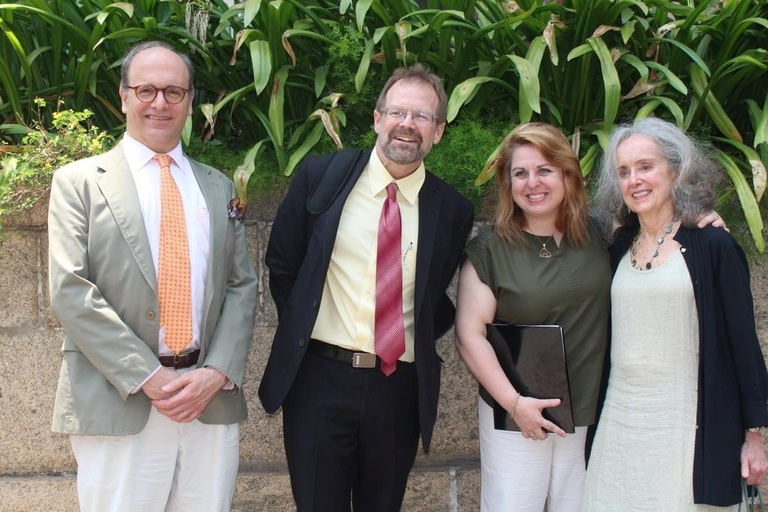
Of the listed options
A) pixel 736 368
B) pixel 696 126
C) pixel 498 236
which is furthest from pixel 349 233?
pixel 696 126

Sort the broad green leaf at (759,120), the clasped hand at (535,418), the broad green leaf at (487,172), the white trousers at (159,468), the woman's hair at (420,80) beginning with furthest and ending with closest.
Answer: the broad green leaf at (759,120)
the broad green leaf at (487,172)
the woman's hair at (420,80)
the clasped hand at (535,418)
the white trousers at (159,468)

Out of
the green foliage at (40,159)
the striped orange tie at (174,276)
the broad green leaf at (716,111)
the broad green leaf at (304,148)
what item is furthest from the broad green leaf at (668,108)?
the green foliage at (40,159)

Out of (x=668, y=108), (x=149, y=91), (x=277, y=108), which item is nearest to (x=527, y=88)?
(x=668, y=108)

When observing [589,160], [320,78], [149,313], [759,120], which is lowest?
[149,313]

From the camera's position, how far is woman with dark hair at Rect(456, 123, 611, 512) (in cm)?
262

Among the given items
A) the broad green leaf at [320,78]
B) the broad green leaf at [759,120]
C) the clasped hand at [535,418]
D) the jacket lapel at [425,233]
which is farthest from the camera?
the broad green leaf at [320,78]

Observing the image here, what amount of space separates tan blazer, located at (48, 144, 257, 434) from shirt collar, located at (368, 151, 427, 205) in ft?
1.90

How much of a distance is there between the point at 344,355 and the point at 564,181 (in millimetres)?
978

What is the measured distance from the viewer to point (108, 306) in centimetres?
238

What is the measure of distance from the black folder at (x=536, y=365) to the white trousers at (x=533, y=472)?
8cm

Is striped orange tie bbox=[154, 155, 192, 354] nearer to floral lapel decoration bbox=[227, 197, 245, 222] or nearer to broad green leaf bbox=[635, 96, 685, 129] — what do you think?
floral lapel decoration bbox=[227, 197, 245, 222]

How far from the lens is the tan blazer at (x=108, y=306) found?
7.70ft

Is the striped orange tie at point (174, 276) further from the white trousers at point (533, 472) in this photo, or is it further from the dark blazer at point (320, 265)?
the white trousers at point (533, 472)

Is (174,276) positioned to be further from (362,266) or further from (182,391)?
(362,266)
